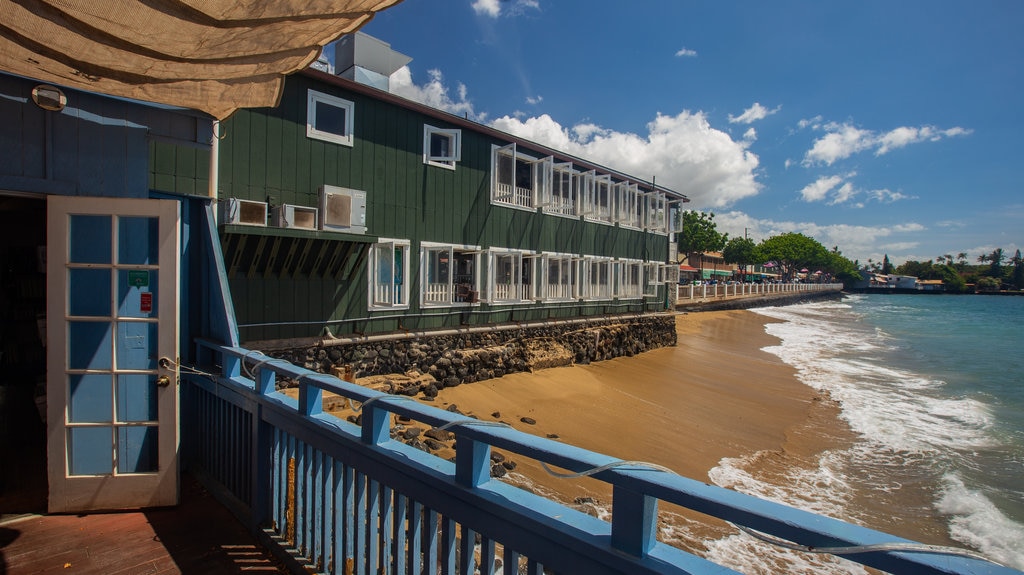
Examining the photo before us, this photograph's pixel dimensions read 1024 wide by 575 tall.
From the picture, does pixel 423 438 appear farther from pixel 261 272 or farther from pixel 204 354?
pixel 261 272

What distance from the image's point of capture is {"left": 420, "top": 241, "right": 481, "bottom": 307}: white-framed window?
11727mm

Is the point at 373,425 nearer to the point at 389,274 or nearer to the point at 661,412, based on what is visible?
the point at 389,274

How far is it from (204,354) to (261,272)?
500cm

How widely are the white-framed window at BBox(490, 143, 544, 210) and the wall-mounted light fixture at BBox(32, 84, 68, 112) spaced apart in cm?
1012

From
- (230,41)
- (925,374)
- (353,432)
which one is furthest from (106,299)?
(925,374)

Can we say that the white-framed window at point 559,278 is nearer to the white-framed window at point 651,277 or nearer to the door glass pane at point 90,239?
the white-framed window at point 651,277

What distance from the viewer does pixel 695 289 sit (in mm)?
40281

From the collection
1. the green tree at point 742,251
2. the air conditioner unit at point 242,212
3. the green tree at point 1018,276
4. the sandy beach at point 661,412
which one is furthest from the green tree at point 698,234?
the green tree at point 1018,276

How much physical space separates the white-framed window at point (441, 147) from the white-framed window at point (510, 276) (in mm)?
2651


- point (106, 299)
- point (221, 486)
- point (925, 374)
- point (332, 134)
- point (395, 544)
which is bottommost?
point (925, 374)

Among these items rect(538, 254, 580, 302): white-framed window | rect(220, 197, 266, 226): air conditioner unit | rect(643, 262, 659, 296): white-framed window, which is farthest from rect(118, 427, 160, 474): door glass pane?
rect(643, 262, 659, 296): white-framed window

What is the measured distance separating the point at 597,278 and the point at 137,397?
1495 centimetres

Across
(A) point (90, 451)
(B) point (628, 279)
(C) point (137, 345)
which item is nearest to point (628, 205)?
(B) point (628, 279)

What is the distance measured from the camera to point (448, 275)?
12500mm
